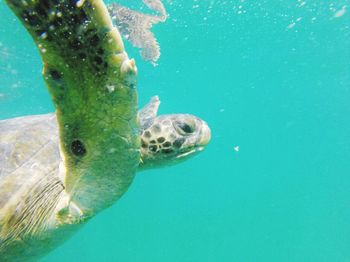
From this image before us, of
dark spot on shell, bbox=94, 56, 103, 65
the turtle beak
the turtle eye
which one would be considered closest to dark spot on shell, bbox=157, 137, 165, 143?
the turtle eye

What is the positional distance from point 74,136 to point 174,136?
2.67 ft

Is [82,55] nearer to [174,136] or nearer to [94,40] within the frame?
[94,40]

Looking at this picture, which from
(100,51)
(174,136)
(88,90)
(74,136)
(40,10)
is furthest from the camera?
(174,136)

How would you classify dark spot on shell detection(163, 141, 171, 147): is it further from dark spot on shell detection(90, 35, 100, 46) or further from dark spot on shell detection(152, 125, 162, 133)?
dark spot on shell detection(90, 35, 100, 46)

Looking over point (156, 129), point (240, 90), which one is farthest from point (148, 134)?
point (240, 90)

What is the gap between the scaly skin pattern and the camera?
976 millimetres

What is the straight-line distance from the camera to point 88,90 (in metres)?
1.15

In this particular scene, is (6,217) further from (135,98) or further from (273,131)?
(273,131)

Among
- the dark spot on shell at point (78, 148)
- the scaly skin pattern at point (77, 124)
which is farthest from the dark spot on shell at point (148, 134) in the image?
the dark spot on shell at point (78, 148)

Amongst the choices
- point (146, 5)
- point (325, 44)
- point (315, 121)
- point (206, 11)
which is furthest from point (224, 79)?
point (315, 121)

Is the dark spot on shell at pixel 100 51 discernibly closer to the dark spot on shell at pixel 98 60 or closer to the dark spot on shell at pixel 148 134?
the dark spot on shell at pixel 98 60

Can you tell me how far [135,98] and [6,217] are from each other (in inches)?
42.7

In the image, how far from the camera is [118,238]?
55.1m

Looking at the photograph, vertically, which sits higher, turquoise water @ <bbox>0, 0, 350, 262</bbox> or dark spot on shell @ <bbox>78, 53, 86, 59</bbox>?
turquoise water @ <bbox>0, 0, 350, 262</bbox>
